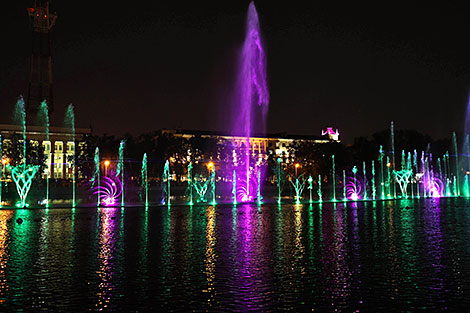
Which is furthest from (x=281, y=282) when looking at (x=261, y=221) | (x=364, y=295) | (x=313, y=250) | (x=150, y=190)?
(x=150, y=190)

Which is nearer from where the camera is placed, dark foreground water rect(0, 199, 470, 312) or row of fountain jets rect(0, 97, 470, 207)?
dark foreground water rect(0, 199, 470, 312)

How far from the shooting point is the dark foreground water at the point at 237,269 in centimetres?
760

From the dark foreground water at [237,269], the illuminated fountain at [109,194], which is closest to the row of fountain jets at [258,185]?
the illuminated fountain at [109,194]

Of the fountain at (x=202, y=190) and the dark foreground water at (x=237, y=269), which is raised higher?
the fountain at (x=202, y=190)

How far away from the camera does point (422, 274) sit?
9461mm

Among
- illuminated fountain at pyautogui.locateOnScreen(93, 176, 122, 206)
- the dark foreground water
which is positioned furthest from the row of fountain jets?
the dark foreground water

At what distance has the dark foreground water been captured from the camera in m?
7.60

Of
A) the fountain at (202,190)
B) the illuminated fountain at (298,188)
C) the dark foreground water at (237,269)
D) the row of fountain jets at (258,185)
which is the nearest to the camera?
the dark foreground water at (237,269)

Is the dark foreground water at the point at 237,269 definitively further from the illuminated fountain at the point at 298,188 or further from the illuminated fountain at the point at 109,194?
the illuminated fountain at the point at 298,188

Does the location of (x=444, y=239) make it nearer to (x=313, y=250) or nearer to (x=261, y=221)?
(x=313, y=250)

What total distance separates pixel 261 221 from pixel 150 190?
4207 cm

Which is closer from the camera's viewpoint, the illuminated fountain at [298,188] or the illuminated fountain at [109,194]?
the illuminated fountain at [109,194]

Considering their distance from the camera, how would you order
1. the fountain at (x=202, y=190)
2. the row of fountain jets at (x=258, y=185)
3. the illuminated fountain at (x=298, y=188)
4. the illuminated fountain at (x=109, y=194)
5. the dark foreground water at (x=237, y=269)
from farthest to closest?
the illuminated fountain at (x=298, y=188), the fountain at (x=202, y=190), the row of fountain jets at (x=258, y=185), the illuminated fountain at (x=109, y=194), the dark foreground water at (x=237, y=269)

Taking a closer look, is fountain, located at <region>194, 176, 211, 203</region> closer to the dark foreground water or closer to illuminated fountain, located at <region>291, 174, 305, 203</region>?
illuminated fountain, located at <region>291, 174, 305, 203</region>
